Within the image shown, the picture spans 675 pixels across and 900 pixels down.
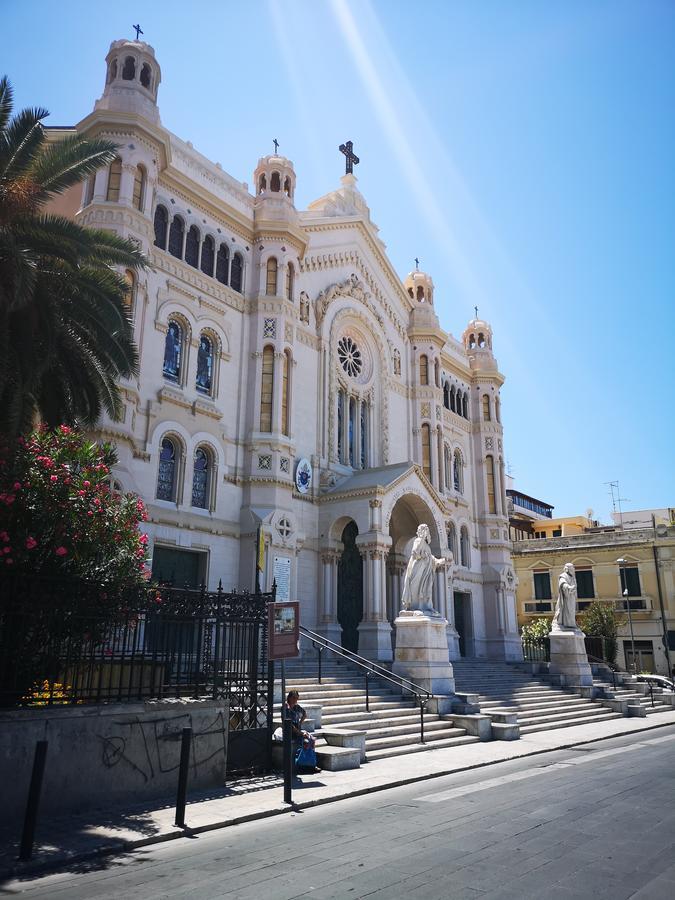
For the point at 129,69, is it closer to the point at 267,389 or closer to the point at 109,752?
the point at 267,389

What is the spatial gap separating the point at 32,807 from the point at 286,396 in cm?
1799

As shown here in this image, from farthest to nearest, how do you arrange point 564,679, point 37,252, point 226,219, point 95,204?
1. point 564,679
2. point 226,219
3. point 95,204
4. point 37,252

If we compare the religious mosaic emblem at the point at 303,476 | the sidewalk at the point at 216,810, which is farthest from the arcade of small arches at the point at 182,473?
the sidewalk at the point at 216,810

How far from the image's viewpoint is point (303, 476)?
24969mm

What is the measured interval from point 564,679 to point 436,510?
7.97 m

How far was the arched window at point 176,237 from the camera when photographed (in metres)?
22.8

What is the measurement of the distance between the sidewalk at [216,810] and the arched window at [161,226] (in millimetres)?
16485

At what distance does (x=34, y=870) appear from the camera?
6.79 metres

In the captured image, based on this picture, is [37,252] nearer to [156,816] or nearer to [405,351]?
[156,816]

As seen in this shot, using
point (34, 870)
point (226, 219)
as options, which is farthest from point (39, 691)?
point (226, 219)

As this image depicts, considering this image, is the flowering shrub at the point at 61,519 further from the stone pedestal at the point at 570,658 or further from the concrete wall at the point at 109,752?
the stone pedestal at the point at 570,658

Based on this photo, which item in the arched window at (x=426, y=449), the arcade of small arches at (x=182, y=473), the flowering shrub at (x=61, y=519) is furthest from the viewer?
the arched window at (x=426, y=449)

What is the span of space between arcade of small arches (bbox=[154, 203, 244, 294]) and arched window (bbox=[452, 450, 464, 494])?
53.0 feet

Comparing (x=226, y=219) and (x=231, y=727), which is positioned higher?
(x=226, y=219)
